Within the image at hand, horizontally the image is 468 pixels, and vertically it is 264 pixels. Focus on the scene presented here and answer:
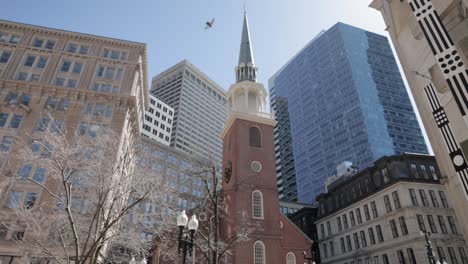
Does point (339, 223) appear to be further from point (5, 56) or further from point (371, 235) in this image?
point (5, 56)

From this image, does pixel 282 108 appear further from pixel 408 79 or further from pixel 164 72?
pixel 408 79

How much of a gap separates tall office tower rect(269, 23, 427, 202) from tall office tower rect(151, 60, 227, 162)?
39394 mm

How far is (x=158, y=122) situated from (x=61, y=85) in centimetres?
5680

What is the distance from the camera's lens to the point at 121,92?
47.7m

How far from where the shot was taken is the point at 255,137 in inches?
1224

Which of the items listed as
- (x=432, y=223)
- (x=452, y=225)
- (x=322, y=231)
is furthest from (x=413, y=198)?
(x=322, y=231)

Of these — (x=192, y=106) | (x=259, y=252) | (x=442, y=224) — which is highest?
(x=192, y=106)

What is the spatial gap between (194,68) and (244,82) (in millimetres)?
118993

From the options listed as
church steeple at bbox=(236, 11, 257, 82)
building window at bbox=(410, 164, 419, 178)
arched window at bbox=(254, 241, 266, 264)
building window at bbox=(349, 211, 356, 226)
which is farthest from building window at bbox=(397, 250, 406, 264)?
church steeple at bbox=(236, 11, 257, 82)

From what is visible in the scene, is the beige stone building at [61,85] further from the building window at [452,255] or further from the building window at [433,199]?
the building window at [452,255]

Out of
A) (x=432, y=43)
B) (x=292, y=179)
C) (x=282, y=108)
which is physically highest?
(x=282, y=108)

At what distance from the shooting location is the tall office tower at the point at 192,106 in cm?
12481

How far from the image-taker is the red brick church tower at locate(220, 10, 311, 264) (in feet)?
85.3

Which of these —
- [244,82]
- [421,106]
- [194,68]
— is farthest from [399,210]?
[194,68]
